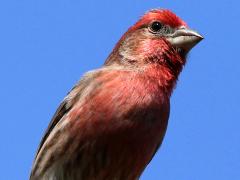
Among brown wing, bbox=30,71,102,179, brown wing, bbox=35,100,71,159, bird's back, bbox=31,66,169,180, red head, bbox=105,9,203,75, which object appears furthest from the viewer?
brown wing, bbox=35,100,71,159

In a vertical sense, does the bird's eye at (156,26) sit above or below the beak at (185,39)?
above

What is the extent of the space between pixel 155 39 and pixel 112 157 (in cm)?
215

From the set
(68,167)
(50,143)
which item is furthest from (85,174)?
(50,143)

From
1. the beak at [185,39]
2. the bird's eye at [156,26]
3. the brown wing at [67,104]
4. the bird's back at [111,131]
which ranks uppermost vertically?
the bird's eye at [156,26]

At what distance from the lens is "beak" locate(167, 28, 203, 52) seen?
8289 mm

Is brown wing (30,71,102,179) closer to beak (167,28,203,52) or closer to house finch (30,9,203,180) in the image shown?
house finch (30,9,203,180)

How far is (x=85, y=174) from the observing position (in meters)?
7.69

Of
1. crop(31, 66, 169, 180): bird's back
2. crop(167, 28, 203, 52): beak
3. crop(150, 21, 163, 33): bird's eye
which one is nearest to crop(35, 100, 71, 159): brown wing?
crop(31, 66, 169, 180): bird's back

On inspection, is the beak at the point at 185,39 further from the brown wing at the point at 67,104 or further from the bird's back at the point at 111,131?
the brown wing at the point at 67,104

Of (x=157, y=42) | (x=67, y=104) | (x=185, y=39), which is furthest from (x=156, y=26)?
(x=67, y=104)

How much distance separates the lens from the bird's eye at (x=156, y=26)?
869cm

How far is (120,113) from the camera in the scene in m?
7.47

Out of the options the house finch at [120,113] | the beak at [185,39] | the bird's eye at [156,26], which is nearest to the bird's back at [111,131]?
the house finch at [120,113]

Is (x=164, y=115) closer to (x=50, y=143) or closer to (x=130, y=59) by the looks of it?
(x=130, y=59)
